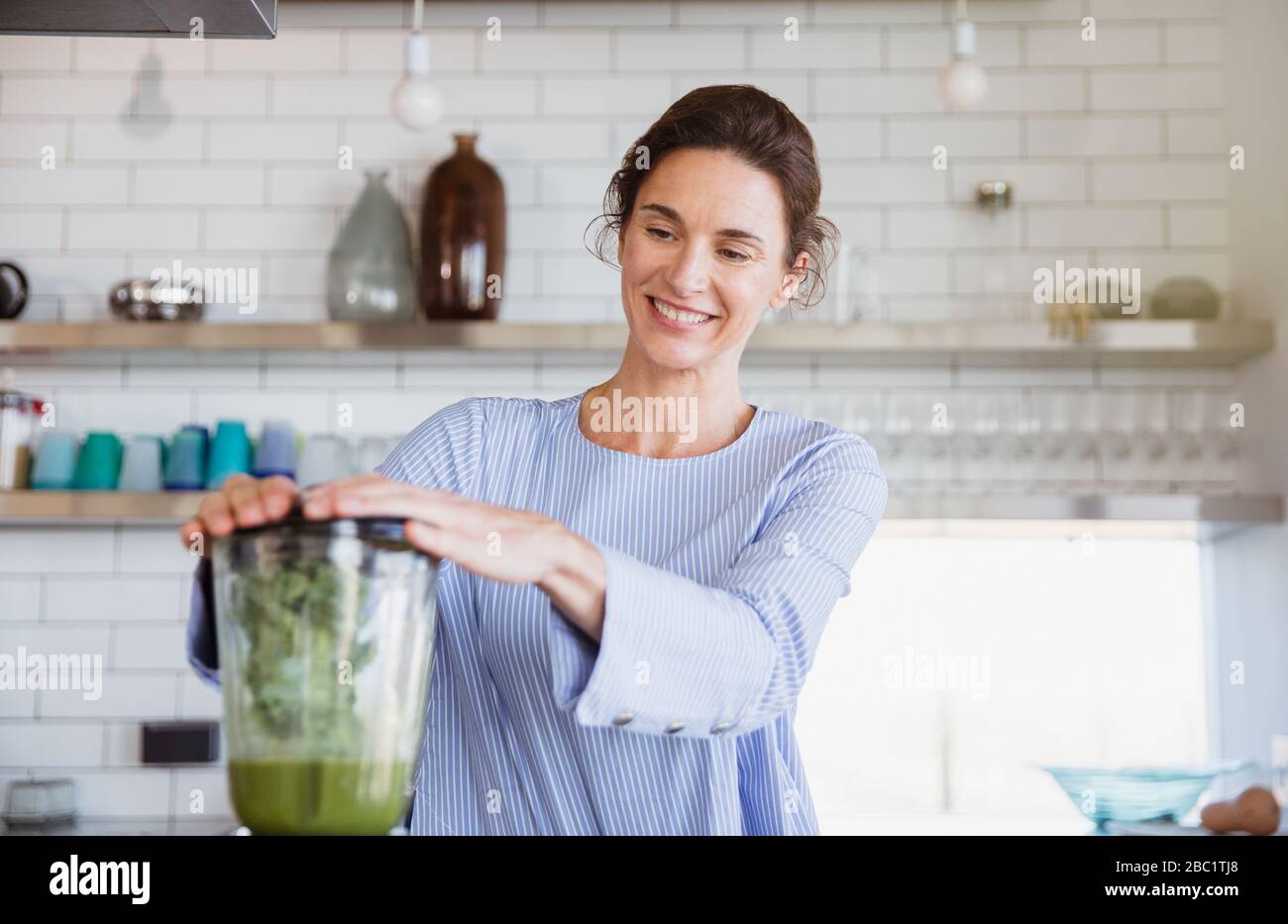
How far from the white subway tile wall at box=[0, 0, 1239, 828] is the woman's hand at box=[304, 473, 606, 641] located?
2.28m

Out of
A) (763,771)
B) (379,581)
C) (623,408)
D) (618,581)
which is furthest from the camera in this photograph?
(623,408)

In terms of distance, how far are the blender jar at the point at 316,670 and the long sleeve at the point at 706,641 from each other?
0.46ft

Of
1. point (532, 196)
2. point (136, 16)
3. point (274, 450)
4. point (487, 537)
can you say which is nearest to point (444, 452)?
point (136, 16)

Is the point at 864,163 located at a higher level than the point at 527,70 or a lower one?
lower

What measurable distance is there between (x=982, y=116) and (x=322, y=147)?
1.57 meters

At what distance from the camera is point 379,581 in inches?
22.5

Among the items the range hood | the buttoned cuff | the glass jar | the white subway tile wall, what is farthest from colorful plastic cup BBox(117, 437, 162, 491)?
the buttoned cuff

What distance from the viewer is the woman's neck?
4.05ft

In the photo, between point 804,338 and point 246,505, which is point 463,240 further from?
point 246,505

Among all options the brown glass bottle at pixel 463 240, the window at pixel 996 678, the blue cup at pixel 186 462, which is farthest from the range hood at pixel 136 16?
the window at pixel 996 678

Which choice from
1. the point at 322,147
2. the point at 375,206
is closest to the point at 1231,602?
the point at 375,206

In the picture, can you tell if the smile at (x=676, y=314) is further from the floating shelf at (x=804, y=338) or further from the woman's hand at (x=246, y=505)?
the floating shelf at (x=804, y=338)

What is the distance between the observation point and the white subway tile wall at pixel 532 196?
3.00 meters
